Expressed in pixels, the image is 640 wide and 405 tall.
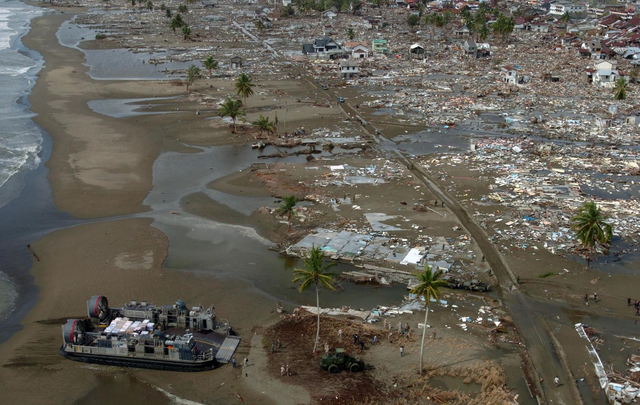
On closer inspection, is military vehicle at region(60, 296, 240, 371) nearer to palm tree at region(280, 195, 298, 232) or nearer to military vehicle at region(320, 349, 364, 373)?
military vehicle at region(320, 349, 364, 373)

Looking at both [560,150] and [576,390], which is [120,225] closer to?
[576,390]

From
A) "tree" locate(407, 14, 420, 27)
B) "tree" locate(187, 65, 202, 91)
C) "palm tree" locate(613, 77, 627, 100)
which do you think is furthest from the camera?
"tree" locate(407, 14, 420, 27)

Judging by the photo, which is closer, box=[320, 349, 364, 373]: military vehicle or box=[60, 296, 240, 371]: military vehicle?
box=[320, 349, 364, 373]: military vehicle

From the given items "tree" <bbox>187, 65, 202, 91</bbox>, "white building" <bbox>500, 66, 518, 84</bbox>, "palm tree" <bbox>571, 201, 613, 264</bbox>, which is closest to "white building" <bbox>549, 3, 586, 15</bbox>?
"white building" <bbox>500, 66, 518, 84</bbox>

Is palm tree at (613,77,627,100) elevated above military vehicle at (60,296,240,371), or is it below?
above

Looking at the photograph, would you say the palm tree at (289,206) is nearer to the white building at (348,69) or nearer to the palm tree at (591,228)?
the palm tree at (591,228)

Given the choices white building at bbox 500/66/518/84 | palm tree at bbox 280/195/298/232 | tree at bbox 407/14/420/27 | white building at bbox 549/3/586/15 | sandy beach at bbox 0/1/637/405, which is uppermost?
white building at bbox 549/3/586/15

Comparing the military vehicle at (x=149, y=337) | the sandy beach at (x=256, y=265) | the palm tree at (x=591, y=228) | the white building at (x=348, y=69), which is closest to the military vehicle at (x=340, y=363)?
the sandy beach at (x=256, y=265)

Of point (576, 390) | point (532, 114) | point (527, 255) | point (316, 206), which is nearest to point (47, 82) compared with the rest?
point (316, 206)
